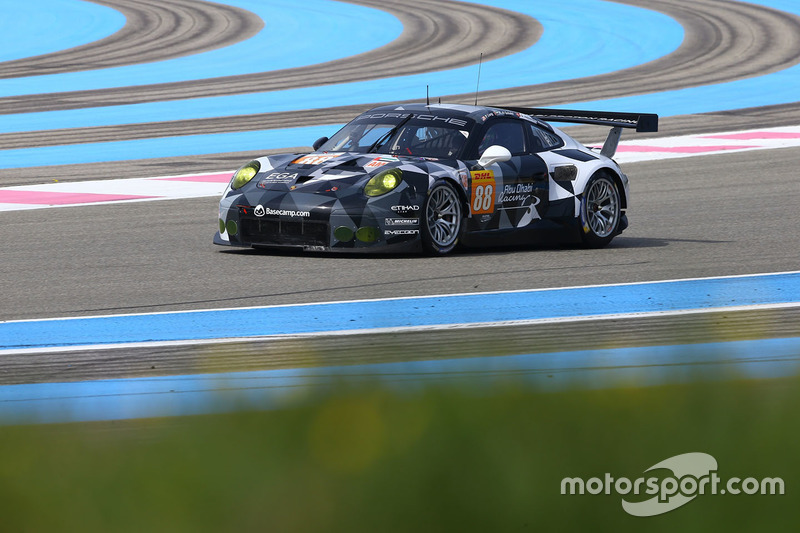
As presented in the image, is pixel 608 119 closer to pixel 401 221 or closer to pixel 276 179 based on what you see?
pixel 401 221

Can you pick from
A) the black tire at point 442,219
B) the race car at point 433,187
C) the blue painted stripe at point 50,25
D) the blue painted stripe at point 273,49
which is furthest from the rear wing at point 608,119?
the blue painted stripe at point 50,25

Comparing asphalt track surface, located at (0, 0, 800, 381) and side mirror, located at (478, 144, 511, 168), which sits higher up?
side mirror, located at (478, 144, 511, 168)

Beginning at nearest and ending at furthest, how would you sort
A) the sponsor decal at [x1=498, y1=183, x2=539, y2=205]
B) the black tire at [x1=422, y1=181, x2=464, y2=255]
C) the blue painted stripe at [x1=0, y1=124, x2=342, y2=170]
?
the black tire at [x1=422, y1=181, x2=464, y2=255] → the sponsor decal at [x1=498, y1=183, x2=539, y2=205] → the blue painted stripe at [x1=0, y1=124, x2=342, y2=170]

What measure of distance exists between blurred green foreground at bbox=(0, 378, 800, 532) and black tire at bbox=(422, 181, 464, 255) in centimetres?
634

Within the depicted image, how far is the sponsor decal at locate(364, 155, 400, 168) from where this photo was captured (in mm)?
10148

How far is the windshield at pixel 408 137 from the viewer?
10.6 m

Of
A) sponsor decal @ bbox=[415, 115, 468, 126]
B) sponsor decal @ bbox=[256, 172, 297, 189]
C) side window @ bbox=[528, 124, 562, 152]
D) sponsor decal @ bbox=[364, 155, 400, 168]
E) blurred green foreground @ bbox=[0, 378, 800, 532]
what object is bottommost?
sponsor decal @ bbox=[256, 172, 297, 189]

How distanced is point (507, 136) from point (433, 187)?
1224 mm

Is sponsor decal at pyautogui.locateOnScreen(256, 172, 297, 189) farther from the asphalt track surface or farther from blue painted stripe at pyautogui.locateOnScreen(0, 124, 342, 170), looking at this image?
blue painted stripe at pyautogui.locateOnScreen(0, 124, 342, 170)

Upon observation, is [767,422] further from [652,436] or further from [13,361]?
[13,361]

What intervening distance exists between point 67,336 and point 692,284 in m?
4.04

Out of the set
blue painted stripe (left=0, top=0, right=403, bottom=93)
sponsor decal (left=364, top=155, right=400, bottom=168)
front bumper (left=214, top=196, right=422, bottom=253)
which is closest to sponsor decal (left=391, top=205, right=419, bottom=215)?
front bumper (left=214, top=196, right=422, bottom=253)

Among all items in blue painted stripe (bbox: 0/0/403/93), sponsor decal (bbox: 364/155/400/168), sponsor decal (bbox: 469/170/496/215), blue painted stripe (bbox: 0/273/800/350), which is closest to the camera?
blue painted stripe (bbox: 0/273/800/350)

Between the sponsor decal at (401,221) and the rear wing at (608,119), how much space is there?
180 cm
